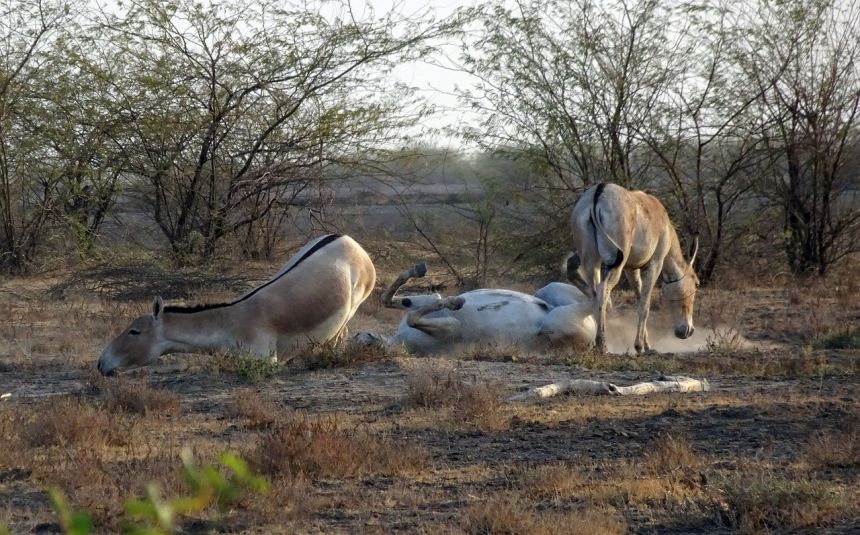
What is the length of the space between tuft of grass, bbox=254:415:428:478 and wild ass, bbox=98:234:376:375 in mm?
3258

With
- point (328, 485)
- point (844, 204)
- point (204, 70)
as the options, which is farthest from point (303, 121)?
point (328, 485)

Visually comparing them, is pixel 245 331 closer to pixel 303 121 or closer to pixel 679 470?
pixel 679 470

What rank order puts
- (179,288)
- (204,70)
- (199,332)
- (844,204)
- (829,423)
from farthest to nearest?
(844,204), (204,70), (179,288), (199,332), (829,423)

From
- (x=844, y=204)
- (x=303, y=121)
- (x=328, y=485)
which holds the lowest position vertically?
(x=328, y=485)

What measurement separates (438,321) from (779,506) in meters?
6.38

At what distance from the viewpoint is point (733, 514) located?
5.19 meters

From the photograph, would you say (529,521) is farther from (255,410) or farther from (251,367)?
(251,367)

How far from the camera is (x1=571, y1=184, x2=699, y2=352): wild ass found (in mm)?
11555

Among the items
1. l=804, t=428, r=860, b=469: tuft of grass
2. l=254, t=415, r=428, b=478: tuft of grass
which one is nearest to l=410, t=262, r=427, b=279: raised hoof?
l=254, t=415, r=428, b=478: tuft of grass

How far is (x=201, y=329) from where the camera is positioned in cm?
959

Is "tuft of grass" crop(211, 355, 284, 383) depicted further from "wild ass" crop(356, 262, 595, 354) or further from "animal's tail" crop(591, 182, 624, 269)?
"animal's tail" crop(591, 182, 624, 269)

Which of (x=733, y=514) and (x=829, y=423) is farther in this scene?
(x=829, y=423)

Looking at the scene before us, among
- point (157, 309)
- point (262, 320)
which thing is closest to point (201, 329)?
point (157, 309)

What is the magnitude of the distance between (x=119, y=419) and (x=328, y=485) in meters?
2.09
